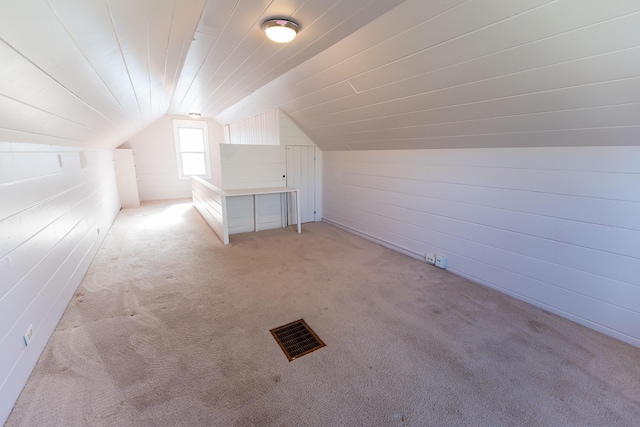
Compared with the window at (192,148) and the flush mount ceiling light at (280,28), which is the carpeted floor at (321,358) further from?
the window at (192,148)

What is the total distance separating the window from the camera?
23.7 ft

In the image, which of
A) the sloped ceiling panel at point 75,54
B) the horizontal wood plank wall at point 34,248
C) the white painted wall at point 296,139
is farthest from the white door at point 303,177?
the horizontal wood plank wall at point 34,248

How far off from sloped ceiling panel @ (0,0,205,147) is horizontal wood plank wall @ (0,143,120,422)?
0.23 meters

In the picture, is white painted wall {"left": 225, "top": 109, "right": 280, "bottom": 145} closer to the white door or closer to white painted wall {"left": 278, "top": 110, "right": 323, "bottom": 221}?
white painted wall {"left": 278, "top": 110, "right": 323, "bottom": 221}

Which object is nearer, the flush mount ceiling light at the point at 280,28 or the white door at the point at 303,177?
the flush mount ceiling light at the point at 280,28

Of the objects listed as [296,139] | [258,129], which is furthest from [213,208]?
[258,129]

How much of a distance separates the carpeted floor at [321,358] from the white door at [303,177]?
2.15 meters

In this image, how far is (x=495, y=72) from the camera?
182 centimetres

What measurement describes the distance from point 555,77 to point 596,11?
44 centimetres

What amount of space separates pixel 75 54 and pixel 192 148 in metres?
6.75

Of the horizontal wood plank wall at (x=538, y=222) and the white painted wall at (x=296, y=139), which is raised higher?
the white painted wall at (x=296, y=139)

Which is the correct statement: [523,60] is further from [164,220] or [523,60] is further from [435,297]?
[164,220]

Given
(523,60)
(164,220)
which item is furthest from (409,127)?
(164,220)

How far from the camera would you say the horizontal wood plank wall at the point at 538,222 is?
6.31 ft
